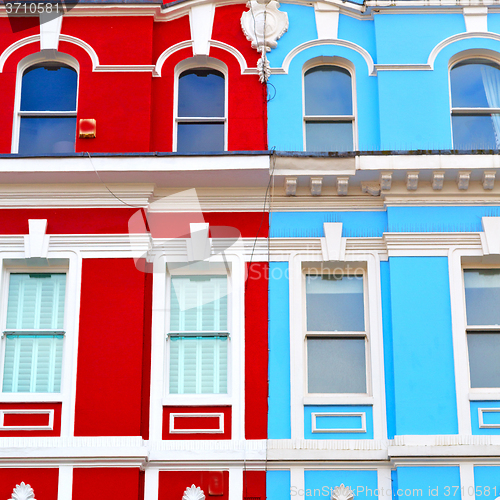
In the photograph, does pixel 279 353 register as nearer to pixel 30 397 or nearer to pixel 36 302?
pixel 30 397

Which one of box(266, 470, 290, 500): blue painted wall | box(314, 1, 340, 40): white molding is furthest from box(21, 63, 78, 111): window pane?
box(266, 470, 290, 500): blue painted wall

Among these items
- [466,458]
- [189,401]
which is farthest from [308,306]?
[466,458]

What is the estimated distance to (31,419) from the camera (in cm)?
1113

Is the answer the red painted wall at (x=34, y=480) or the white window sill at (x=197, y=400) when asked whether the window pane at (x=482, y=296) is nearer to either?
the white window sill at (x=197, y=400)

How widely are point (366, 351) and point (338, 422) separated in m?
1.09

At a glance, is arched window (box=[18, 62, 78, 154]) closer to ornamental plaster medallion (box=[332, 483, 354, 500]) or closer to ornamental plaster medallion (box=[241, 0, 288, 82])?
ornamental plaster medallion (box=[241, 0, 288, 82])

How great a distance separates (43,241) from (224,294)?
8.56 ft

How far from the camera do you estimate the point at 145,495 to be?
1092 cm

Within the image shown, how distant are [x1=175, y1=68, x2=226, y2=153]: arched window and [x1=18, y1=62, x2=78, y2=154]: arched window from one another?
162 centimetres

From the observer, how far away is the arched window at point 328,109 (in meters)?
12.8

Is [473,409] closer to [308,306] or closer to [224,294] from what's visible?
[308,306]

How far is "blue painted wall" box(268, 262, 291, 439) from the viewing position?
11.2 metres

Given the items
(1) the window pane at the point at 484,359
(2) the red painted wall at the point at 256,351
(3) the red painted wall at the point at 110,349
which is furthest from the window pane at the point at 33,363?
(1) the window pane at the point at 484,359

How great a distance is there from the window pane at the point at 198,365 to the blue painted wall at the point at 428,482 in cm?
260
